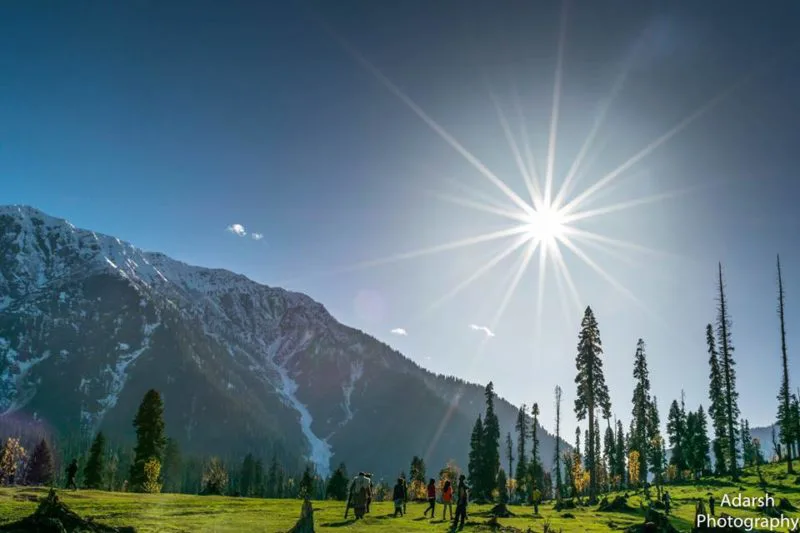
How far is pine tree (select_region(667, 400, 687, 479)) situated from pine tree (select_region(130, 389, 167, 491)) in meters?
104

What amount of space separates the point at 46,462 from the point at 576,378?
104 m

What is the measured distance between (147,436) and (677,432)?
107m

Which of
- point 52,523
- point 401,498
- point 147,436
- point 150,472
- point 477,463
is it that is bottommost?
point 150,472

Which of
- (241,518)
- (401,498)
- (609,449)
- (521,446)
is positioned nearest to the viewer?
(241,518)

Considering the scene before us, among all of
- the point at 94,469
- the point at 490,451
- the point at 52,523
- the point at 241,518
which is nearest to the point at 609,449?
the point at 490,451

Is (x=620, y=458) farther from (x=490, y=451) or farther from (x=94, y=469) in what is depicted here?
(x=94, y=469)

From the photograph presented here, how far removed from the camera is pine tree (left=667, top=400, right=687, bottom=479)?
117000 mm

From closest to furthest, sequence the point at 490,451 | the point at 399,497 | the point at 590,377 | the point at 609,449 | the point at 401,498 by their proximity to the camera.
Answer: the point at 399,497 < the point at 401,498 < the point at 590,377 < the point at 490,451 < the point at 609,449

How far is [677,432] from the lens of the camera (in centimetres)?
11875

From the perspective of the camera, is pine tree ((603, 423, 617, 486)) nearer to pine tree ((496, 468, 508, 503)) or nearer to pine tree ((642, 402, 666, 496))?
pine tree ((642, 402, 666, 496))

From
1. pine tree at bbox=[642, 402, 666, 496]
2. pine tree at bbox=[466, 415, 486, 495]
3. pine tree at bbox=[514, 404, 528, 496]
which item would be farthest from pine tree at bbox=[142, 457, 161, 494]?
pine tree at bbox=[642, 402, 666, 496]

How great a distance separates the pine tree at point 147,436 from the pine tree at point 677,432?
4087 inches

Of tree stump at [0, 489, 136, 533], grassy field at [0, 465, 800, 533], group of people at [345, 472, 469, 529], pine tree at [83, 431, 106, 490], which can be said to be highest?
tree stump at [0, 489, 136, 533]

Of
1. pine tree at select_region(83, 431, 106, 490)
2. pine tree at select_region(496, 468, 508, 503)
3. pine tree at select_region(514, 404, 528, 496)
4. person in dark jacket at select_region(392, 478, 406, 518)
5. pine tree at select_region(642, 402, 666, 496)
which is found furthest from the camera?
pine tree at select_region(514, 404, 528, 496)
